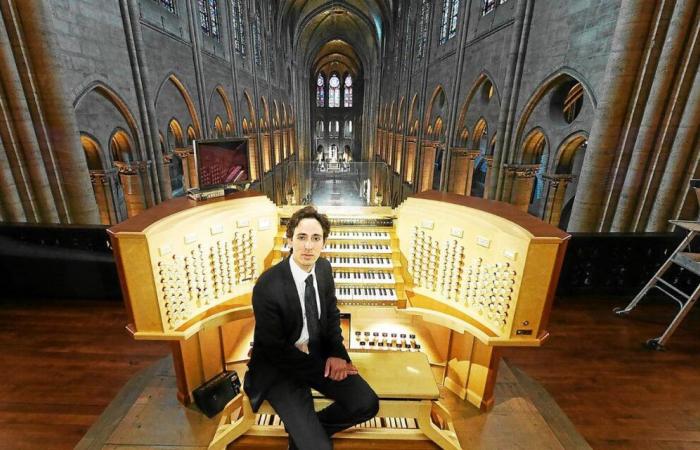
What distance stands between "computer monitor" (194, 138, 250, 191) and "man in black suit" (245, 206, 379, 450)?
1.87 metres

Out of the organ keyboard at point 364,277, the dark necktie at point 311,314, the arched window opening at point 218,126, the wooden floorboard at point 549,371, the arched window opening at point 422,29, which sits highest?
the arched window opening at point 422,29

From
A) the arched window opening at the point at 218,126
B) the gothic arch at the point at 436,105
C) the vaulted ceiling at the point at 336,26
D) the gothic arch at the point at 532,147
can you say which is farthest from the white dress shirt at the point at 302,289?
the vaulted ceiling at the point at 336,26

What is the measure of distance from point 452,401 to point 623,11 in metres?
7.55

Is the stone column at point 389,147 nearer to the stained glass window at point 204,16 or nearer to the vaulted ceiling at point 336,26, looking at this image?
the vaulted ceiling at point 336,26

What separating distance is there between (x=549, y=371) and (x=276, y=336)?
12.5 feet

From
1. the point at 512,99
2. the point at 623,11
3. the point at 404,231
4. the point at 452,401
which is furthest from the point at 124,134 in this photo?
the point at 623,11

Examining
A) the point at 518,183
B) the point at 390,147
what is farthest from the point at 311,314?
the point at 390,147

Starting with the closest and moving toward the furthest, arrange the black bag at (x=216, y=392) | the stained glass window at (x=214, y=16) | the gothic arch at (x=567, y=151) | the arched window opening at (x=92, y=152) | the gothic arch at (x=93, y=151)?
the black bag at (x=216, y=392) → the gothic arch at (x=567, y=151) → the gothic arch at (x=93, y=151) → the arched window opening at (x=92, y=152) → the stained glass window at (x=214, y=16)

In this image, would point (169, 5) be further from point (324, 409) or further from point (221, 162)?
point (324, 409)

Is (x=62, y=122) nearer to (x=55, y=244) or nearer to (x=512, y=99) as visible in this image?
(x=55, y=244)

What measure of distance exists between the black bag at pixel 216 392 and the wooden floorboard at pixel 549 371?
934 mm

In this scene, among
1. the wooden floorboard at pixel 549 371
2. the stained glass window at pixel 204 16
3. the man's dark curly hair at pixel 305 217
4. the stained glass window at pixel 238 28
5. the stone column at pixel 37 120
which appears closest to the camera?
the man's dark curly hair at pixel 305 217

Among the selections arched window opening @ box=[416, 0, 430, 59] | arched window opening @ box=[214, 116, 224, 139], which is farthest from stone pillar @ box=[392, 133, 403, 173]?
arched window opening @ box=[214, 116, 224, 139]

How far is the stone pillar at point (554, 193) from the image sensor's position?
8.88m
